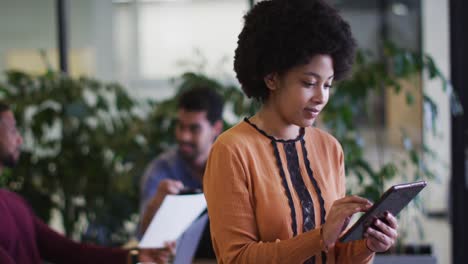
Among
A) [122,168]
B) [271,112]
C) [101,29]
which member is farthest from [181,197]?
[101,29]

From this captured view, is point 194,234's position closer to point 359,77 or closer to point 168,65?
point 359,77

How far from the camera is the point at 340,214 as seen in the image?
5.16ft

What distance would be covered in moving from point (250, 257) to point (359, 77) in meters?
2.31

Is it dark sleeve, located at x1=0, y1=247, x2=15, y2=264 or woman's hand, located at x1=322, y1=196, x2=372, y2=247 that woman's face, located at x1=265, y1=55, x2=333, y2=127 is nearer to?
woman's hand, located at x1=322, y1=196, x2=372, y2=247

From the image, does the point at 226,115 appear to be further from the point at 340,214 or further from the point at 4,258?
the point at 340,214

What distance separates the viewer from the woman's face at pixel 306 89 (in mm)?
1699

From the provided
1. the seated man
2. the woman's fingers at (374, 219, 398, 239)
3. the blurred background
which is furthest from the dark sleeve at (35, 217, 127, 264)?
the blurred background

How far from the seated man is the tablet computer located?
169 centimetres

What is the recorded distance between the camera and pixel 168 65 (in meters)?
4.94

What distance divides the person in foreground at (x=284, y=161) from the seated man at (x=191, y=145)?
155 centimetres

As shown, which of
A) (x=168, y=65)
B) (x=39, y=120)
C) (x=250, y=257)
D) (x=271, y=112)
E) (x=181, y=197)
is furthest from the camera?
(x=168, y=65)

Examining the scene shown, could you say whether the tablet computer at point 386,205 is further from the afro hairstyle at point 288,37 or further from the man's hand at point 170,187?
the man's hand at point 170,187

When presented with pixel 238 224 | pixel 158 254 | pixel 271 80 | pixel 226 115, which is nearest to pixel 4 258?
pixel 158 254

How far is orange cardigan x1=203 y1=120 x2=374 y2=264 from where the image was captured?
1.63 m
